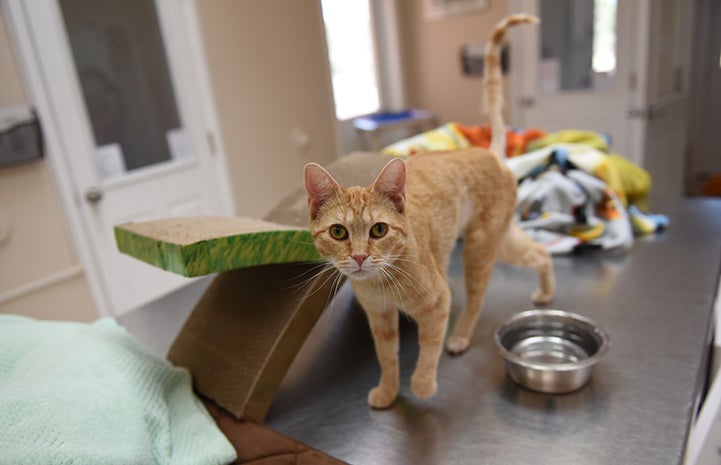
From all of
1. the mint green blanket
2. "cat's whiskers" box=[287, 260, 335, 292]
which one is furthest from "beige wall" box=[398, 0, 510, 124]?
the mint green blanket

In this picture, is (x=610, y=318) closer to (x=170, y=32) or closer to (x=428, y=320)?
(x=428, y=320)

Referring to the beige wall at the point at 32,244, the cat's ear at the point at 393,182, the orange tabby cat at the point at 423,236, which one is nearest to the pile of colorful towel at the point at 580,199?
the orange tabby cat at the point at 423,236

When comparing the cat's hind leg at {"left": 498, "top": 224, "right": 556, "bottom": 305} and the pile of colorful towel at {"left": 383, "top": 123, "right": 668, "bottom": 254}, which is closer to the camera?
the cat's hind leg at {"left": 498, "top": 224, "right": 556, "bottom": 305}

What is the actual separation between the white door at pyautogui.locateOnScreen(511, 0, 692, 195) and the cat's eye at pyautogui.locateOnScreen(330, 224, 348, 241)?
2728mm

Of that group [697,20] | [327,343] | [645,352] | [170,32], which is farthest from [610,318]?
[697,20]

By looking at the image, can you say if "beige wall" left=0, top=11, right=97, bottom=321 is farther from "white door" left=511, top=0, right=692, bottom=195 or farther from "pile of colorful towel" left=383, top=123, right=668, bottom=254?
"white door" left=511, top=0, right=692, bottom=195

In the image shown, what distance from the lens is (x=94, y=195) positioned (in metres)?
1.97

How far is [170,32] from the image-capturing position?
86.6 inches

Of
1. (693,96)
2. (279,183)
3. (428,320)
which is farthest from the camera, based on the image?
(693,96)

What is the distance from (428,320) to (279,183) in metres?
1.83

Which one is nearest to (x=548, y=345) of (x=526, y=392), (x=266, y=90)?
(x=526, y=392)

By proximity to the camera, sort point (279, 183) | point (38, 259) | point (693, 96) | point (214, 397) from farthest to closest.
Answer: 1. point (693, 96)
2. point (279, 183)
3. point (38, 259)
4. point (214, 397)

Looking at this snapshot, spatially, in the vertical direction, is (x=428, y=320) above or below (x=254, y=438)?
above

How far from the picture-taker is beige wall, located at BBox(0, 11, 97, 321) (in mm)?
1756
